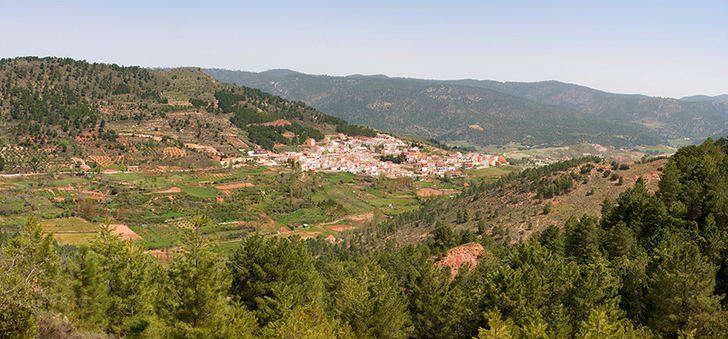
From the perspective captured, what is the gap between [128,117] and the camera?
395 feet

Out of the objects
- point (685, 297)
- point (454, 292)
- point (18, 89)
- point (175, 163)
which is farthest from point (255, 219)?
point (18, 89)

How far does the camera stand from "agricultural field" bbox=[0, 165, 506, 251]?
61.8m

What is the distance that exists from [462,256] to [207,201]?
170ft

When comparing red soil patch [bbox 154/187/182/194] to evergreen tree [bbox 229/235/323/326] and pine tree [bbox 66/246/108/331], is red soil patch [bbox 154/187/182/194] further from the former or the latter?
pine tree [bbox 66/246/108/331]

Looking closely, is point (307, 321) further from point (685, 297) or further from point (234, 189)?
point (234, 189)

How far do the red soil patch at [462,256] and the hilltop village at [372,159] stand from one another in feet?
240

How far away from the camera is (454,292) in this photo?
807 inches

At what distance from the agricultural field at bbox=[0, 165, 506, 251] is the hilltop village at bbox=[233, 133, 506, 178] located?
10859 mm

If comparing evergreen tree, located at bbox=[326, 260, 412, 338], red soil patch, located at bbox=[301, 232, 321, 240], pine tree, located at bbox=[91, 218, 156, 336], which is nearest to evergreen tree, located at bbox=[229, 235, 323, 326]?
evergreen tree, located at bbox=[326, 260, 412, 338]

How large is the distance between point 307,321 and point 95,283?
33.0 feet

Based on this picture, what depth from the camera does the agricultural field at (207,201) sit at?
2435 inches

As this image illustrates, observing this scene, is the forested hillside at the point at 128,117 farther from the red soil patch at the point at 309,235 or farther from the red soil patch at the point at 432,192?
the red soil patch at the point at 432,192

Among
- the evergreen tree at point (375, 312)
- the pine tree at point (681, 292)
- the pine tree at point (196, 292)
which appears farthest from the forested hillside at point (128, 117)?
the pine tree at point (681, 292)

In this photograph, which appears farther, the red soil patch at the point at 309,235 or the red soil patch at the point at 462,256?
the red soil patch at the point at 309,235
